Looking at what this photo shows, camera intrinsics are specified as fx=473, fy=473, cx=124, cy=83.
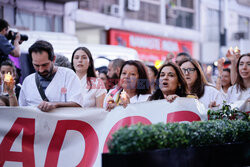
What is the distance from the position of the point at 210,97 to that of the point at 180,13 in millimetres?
25789

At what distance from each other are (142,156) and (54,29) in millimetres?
17468

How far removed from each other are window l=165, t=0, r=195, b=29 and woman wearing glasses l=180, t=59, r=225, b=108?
23.4m

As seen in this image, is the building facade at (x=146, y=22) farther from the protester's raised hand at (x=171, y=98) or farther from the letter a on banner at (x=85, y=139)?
the letter a on banner at (x=85, y=139)

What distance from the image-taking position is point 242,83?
716 centimetres

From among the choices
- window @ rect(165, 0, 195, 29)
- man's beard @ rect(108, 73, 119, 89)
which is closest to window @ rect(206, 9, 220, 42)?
window @ rect(165, 0, 195, 29)

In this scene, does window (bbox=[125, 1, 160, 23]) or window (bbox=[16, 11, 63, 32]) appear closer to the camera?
window (bbox=[16, 11, 63, 32])

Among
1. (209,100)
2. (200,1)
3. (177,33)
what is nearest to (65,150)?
(209,100)

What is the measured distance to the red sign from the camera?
25647mm

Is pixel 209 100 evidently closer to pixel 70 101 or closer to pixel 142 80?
pixel 142 80

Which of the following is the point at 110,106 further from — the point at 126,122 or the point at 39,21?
the point at 39,21

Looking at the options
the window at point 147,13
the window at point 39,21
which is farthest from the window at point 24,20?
the window at point 147,13

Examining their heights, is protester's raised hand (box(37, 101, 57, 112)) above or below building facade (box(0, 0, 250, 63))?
below

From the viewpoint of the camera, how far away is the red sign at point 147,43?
84.1ft

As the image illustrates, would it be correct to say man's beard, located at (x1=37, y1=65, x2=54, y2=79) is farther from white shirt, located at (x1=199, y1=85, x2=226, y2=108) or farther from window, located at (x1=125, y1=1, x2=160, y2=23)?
window, located at (x1=125, y1=1, x2=160, y2=23)
